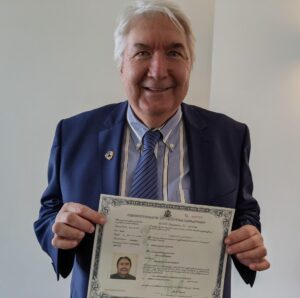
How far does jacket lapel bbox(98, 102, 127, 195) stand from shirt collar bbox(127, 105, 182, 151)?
28 millimetres

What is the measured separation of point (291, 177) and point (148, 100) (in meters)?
0.94

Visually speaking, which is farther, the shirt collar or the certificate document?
the shirt collar

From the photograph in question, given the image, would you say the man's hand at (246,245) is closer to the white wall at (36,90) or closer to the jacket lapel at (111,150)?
the jacket lapel at (111,150)

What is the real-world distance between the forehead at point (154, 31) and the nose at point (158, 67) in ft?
0.12

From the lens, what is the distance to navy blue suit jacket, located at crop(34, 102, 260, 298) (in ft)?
3.05

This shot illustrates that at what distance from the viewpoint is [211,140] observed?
1010 mm

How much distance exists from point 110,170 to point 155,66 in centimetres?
31

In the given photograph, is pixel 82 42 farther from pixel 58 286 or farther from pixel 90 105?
pixel 58 286

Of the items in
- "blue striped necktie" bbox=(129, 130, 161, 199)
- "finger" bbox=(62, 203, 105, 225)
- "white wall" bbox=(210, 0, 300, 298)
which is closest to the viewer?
"finger" bbox=(62, 203, 105, 225)

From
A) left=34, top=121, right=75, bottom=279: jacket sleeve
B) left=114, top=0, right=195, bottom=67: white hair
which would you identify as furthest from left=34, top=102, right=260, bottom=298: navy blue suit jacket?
left=114, top=0, right=195, bottom=67: white hair

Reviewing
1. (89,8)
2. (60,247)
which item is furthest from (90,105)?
(60,247)

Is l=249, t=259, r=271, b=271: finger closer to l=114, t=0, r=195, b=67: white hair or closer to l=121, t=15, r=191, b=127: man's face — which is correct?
l=121, t=15, r=191, b=127: man's face

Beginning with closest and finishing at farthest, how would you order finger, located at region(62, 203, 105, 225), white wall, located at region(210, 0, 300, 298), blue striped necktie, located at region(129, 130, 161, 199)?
1. finger, located at region(62, 203, 105, 225)
2. blue striped necktie, located at region(129, 130, 161, 199)
3. white wall, located at region(210, 0, 300, 298)

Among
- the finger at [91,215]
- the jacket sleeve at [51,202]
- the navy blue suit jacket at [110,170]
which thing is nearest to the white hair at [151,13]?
the navy blue suit jacket at [110,170]
